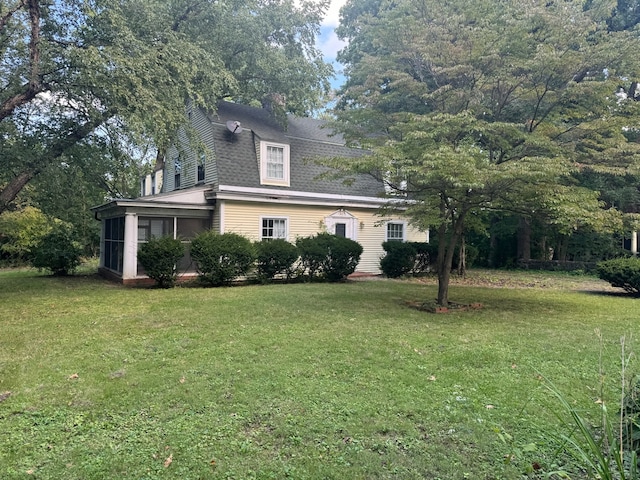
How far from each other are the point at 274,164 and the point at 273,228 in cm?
242

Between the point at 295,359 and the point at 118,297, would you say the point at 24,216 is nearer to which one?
the point at 118,297

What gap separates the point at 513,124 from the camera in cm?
748

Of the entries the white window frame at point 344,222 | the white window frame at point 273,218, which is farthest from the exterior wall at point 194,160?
the white window frame at point 344,222

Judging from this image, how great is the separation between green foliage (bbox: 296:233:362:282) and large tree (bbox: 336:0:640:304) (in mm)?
3364

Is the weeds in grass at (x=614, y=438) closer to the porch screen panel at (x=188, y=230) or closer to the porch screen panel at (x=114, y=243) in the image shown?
the porch screen panel at (x=188, y=230)

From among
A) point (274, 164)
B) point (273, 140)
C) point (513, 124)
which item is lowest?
point (513, 124)

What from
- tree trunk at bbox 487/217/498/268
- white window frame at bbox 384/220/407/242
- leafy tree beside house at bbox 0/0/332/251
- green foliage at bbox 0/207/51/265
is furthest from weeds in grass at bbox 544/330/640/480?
green foliage at bbox 0/207/51/265

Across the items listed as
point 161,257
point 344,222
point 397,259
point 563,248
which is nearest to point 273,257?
point 161,257

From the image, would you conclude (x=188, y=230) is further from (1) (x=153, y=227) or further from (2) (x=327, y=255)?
(2) (x=327, y=255)

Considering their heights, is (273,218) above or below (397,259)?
above

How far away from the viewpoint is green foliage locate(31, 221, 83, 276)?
44.2ft

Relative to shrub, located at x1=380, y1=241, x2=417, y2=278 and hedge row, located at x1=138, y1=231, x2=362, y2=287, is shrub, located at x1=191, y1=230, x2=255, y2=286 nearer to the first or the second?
hedge row, located at x1=138, y1=231, x2=362, y2=287

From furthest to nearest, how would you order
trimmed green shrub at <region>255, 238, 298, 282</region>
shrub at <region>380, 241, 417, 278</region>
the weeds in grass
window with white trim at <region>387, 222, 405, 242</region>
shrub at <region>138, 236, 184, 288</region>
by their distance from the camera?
window with white trim at <region>387, 222, 405, 242</region> < shrub at <region>380, 241, 417, 278</region> < trimmed green shrub at <region>255, 238, 298, 282</region> < shrub at <region>138, 236, 184, 288</region> < the weeds in grass

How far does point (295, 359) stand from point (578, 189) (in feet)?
21.6
